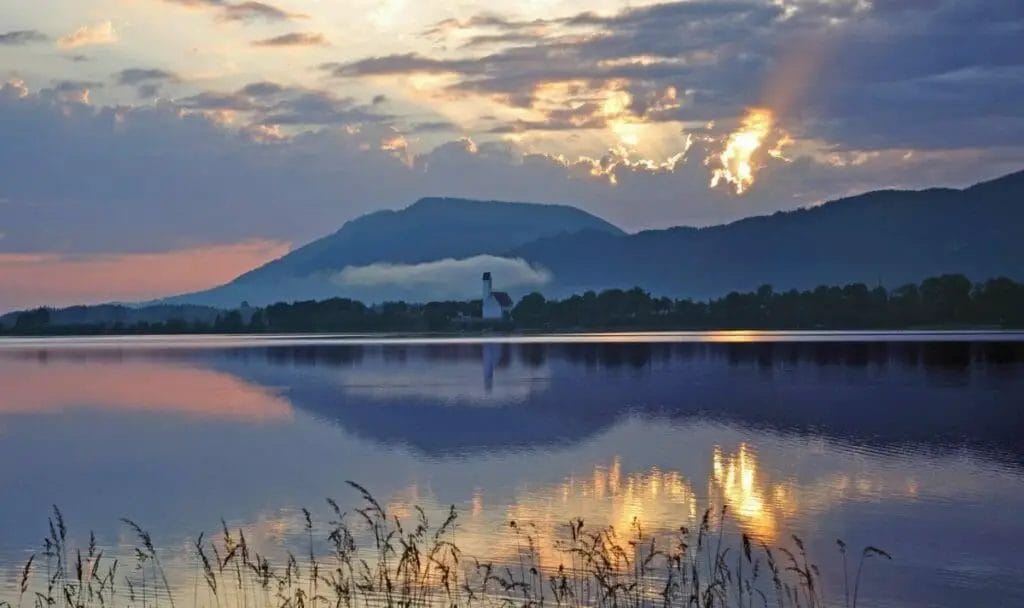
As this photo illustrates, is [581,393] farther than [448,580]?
Yes

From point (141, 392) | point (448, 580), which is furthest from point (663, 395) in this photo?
point (448, 580)

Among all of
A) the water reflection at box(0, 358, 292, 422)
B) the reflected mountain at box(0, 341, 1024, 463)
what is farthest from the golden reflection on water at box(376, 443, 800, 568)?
the water reflection at box(0, 358, 292, 422)

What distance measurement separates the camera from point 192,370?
8150 cm

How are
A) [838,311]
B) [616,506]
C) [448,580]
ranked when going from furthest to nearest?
[838,311], [616,506], [448,580]

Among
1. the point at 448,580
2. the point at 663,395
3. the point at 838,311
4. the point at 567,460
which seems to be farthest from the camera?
the point at 838,311

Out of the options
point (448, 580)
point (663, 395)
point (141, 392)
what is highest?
point (141, 392)

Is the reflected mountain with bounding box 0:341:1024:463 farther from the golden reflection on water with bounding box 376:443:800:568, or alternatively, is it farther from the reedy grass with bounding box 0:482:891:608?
the reedy grass with bounding box 0:482:891:608

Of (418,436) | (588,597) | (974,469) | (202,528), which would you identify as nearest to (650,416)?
(418,436)

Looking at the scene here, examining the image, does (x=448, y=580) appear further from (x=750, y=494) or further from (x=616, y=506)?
(x=750, y=494)

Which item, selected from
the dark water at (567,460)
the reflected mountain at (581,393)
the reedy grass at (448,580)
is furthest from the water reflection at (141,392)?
the reedy grass at (448,580)

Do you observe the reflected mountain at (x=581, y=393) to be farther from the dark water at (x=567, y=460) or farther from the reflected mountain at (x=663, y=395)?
the dark water at (x=567, y=460)

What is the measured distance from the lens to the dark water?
20.3 m

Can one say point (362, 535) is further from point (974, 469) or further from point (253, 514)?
point (974, 469)

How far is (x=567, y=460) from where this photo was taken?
30.3 m
